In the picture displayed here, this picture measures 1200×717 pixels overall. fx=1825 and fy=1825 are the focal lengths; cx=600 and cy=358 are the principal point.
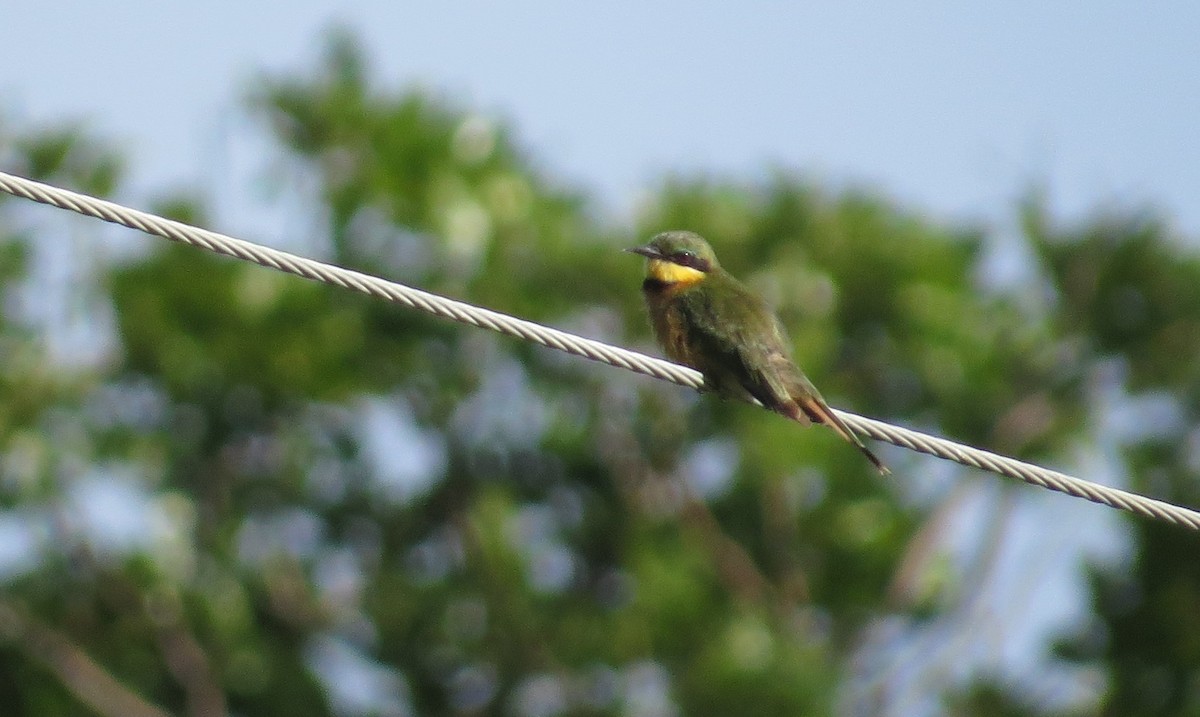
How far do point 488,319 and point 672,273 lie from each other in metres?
2.66

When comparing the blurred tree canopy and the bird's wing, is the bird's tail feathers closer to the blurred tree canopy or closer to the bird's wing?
the bird's wing

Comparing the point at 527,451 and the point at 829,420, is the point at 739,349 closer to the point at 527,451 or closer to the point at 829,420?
the point at 829,420

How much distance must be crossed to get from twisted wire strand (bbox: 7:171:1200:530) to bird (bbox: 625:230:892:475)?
1.07 meters

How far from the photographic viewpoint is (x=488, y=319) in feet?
14.0

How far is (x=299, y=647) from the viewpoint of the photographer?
13320 mm

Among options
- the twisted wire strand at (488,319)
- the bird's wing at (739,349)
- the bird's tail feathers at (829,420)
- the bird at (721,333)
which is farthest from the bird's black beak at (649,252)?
the twisted wire strand at (488,319)

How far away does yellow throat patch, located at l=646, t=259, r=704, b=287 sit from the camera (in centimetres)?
680

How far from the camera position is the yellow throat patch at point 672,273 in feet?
22.3

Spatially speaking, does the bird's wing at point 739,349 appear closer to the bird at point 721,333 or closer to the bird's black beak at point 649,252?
the bird at point 721,333

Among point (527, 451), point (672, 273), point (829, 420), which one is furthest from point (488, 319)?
point (527, 451)

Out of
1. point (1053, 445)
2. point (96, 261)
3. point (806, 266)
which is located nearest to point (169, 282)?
point (96, 261)

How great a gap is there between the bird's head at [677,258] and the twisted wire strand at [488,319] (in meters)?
2.16

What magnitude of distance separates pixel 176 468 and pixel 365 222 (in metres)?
2.51

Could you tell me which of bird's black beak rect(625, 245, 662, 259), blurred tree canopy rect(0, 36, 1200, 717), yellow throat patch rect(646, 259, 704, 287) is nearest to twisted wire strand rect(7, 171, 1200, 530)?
yellow throat patch rect(646, 259, 704, 287)
